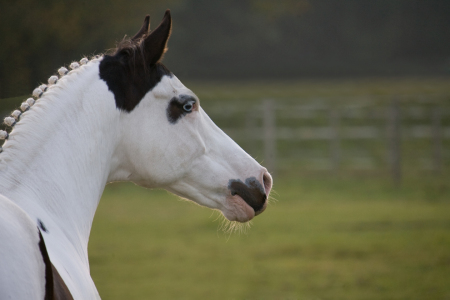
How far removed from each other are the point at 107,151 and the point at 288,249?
4.72 meters

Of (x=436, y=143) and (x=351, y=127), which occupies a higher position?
(x=351, y=127)

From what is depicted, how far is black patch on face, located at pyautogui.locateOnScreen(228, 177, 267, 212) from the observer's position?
2.00m

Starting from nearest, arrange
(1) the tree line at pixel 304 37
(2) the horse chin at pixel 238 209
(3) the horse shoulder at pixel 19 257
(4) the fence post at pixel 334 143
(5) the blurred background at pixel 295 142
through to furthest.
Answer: (3) the horse shoulder at pixel 19 257 → (2) the horse chin at pixel 238 209 → (5) the blurred background at pixel 295 142 → (1) the tree line at pixel 304 37 → (4) the fence post at pixel 334 143

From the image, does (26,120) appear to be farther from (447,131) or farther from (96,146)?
(447,131)

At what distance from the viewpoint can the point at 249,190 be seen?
2.00 meters

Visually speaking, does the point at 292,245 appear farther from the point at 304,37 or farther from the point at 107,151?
the point at 304,37

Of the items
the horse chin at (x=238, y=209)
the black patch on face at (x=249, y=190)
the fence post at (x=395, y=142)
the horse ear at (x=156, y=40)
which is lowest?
the horse chin at (x=238, y=209)

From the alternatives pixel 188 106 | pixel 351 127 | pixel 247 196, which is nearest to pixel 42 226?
pixel 188 106

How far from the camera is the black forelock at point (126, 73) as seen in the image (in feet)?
5.88

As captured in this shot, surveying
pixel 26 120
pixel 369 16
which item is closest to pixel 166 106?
pixel 26 120

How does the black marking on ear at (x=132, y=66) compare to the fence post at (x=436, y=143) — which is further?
the fence post at (x=436, y=143)

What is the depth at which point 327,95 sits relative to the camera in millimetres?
16922

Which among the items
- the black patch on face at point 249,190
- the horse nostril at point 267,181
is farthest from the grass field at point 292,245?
the horse nostril at point 267,181

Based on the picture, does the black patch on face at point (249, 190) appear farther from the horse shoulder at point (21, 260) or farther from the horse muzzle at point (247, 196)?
the horse shoulder at point (21, 260)
